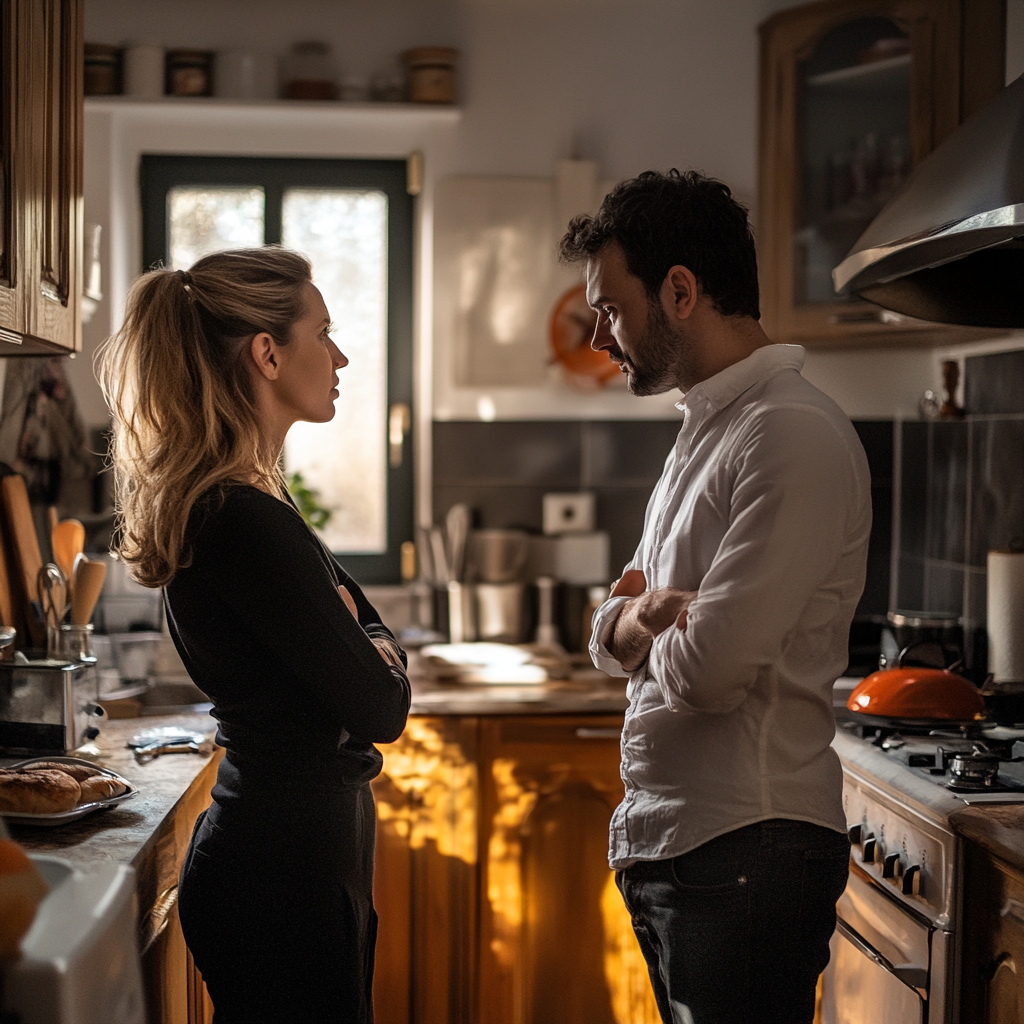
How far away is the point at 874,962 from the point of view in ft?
6.07

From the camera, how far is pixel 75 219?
1.91 meters

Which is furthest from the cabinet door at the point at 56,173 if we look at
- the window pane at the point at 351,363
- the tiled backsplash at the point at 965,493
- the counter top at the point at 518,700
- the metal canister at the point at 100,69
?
the tiled backsplash at the point at 965,493

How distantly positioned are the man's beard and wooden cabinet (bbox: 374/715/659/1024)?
4.12 ft

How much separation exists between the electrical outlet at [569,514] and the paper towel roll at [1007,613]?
1137mm

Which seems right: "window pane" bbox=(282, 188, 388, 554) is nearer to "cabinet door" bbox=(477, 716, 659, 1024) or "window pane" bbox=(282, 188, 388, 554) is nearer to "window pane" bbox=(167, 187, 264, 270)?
"window pane" bbox=(167, 187, 264, 270)

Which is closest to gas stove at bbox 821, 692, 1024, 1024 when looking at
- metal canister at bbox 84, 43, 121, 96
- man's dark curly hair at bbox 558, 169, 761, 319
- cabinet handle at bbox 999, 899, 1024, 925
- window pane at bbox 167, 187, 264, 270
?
cabinet handle at bbox 999, 899, 1024, 925

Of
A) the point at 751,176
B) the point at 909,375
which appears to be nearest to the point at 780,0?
the point at 751,176

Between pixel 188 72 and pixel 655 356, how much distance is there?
211cm

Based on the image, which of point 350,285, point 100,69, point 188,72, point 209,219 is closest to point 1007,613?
point 350,285

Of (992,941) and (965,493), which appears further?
(965,493)

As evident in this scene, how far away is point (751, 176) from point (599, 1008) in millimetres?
2180

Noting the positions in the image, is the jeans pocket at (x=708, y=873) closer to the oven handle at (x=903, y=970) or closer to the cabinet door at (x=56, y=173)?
the oven handle at (x=903, y=970)

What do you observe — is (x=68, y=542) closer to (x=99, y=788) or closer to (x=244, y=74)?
(x=99, y=788)

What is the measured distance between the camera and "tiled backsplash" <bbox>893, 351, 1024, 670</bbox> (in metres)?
2.44
